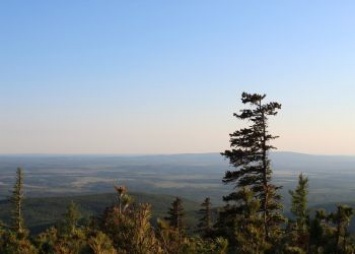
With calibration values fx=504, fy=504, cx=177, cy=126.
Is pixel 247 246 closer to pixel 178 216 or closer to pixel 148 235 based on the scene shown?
pixel 148 235

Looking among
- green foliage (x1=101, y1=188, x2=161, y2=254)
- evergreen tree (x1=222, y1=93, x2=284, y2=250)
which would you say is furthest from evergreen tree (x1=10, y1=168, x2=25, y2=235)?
green foliage (x1=101, y1=188, x2=161, y2=254)

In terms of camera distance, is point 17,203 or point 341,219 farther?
point 17,203

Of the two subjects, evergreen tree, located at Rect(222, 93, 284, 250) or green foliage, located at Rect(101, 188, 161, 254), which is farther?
evergreen tree, located at Rect(222, 93, 284, 250)

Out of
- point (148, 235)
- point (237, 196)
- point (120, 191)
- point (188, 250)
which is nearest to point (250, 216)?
point (237, 196)

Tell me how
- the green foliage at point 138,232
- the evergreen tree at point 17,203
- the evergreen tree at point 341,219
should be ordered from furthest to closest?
the evergreen tree at point 17,203 < the evergreen tree at point 341,219 < the green foliage at point 138,232

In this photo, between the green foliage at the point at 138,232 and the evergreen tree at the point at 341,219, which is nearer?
the green foliage at the point at 138,232

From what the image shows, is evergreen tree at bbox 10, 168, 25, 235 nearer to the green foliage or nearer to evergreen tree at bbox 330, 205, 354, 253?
evergreen tree at bbox 330, 205, 354, 253

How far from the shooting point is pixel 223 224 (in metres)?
37.3

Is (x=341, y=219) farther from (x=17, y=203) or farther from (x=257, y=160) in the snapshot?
(x=17, y=203)

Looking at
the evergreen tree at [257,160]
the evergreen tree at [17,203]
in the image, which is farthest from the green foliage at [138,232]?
the evergreen tree at [17,203]

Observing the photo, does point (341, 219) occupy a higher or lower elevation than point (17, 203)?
higher

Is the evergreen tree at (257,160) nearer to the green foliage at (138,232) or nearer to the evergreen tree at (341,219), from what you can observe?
the evergreen tree at (341,219)

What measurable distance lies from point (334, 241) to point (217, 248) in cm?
1424

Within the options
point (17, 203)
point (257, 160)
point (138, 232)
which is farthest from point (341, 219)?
point (17, 203)
